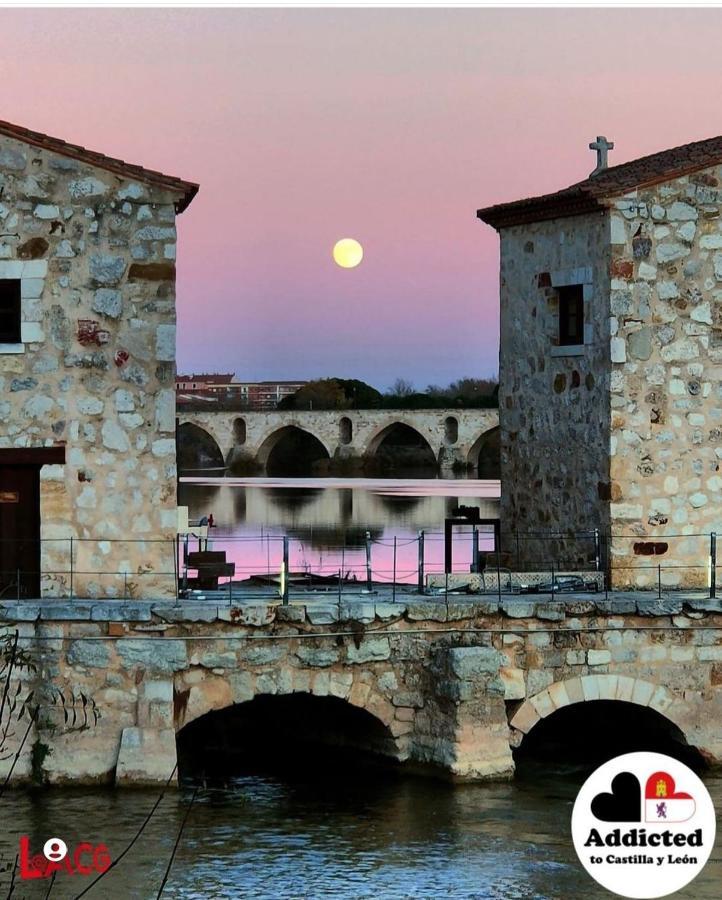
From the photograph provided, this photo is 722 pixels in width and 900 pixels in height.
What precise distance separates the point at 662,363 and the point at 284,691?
5.64m

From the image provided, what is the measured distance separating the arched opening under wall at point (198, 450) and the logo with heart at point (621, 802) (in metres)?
66.8

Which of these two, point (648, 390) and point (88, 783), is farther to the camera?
point (648, 390)

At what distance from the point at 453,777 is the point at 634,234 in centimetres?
628

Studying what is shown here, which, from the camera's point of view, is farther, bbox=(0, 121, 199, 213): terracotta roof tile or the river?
the river

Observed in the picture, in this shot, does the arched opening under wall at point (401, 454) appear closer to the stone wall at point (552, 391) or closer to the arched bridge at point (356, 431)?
the arched bridge at point (356, 431)

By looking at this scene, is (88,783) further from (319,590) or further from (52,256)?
(52,256)

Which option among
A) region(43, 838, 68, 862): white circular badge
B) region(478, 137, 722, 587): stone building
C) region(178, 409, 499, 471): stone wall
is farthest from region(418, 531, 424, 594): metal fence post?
region(178, 409, 499, 471): stone wall

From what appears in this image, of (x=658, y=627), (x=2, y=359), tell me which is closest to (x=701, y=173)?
(x=658, y=627)

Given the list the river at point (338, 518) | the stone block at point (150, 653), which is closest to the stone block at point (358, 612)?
the stone block at point (150, 653)

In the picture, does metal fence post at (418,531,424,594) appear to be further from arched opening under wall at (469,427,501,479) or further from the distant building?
the distant building

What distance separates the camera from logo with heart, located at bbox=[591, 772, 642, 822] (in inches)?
639

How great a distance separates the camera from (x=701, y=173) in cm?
1900

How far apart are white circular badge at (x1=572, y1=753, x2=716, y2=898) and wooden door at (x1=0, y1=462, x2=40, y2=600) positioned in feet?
19.4

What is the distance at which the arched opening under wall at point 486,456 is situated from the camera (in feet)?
253
